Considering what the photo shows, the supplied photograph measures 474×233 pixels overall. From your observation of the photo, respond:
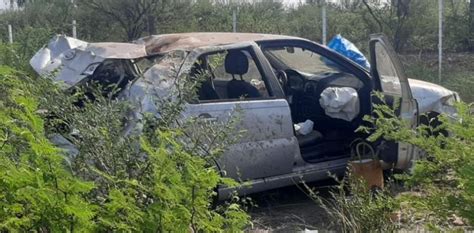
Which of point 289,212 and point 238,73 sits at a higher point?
point 238,73

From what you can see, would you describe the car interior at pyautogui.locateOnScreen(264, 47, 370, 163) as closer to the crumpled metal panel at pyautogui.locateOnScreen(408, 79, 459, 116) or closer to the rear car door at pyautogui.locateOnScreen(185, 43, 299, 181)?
the rear car door at pyautogui.locateOnScreen(185, 43, 299, 181)

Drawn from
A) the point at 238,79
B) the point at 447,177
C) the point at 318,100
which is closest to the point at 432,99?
the point at 318,100

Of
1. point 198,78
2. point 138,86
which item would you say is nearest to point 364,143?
point 138,86

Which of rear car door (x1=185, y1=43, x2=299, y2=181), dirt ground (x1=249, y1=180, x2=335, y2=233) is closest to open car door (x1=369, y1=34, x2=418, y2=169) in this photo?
dirt ground (x1=249, y1=180, x2=335, y2=233)

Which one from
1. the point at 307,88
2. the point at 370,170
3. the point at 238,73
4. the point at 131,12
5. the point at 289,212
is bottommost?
the point at 289,212

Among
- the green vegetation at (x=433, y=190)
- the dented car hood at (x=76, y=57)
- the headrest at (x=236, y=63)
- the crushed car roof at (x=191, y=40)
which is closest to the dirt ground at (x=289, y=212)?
the green vegetation at (x=433, y=190)

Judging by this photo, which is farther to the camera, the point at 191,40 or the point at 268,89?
the point at 191,40

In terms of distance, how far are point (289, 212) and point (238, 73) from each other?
133 centimetres

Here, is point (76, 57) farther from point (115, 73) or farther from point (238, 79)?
point (238, 79)

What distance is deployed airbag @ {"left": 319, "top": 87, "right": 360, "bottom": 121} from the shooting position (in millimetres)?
6184

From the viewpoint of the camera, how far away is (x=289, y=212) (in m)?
5.91

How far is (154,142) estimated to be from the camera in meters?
3.27

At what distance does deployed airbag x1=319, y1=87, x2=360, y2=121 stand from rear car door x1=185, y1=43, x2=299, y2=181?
635 mm

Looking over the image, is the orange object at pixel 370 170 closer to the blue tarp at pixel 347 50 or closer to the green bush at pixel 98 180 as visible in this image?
the green bush at pixel 98 180
